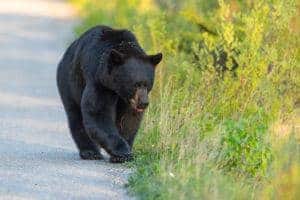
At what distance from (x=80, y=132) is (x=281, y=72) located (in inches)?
116

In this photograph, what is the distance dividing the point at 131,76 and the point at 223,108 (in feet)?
7.96

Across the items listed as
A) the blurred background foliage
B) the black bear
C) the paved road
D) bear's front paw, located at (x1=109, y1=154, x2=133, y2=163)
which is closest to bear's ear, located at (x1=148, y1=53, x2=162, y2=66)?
the black bear

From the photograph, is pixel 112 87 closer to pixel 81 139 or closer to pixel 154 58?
pixel 154 58

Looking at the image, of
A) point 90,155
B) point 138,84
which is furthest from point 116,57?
point 90,155

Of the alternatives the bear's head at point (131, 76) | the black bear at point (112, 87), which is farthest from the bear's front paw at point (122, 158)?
the bear's head at point (131, 76)

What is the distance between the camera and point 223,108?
12961mm

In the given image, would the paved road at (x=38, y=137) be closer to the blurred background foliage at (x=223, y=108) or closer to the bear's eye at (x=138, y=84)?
the blurred background foliage at (x=223, y=108)

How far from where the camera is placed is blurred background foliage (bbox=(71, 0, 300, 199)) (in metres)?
8.98

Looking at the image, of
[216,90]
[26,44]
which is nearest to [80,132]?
[216,90]

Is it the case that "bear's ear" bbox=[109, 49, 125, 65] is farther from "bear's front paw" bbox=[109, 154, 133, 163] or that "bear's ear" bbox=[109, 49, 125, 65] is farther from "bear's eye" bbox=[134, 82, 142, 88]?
"bear's front paw" bbox=[109, 154, 133, 163]

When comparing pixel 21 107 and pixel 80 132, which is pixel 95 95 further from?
pixel 21 107

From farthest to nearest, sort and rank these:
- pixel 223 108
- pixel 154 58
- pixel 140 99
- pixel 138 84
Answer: pixel 223 108
pixel 154 58
pixel 138 84
pixel 140 99

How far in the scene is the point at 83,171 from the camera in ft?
34.6

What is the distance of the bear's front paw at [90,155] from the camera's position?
37.5 feet
